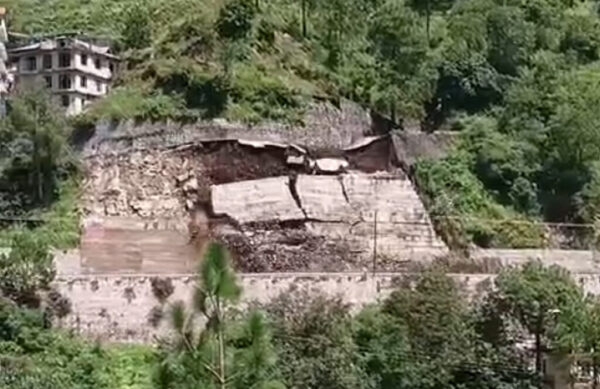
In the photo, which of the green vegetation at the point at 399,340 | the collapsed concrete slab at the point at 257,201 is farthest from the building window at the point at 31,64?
the green vegetation at the point at 399,340

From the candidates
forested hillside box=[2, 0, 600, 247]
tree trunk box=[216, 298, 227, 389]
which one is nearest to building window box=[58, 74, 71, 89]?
forested hillside box=[2, 0, 600, 247]

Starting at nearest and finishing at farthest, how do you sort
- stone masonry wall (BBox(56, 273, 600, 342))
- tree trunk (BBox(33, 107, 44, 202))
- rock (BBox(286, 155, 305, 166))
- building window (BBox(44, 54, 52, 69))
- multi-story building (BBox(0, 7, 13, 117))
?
stone masonry wall (BBox(56, 273, 600, 342)) < tree trunk (BBox(33, 107, 44, 202)) < rock (BBox(286, 155, 305, 166)) < multi-story building (BBox(0, 7, 13, 117)) < building window (BBox(44, 54, 52, 69))

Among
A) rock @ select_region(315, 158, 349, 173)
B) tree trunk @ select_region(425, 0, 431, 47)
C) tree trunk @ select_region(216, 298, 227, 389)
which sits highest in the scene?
tree trunk @ select_region(425, 0, 431, 47)

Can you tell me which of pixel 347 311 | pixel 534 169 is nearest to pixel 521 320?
pixel 347 311

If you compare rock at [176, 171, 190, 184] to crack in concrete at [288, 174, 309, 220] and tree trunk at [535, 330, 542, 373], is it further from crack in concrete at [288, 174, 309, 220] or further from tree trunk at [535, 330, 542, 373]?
tree trunk at [535, 330, 542, 373]

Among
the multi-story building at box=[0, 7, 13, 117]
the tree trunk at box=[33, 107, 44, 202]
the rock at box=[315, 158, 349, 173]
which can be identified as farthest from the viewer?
the multi-story building at box=[0, 7, 13, 117]

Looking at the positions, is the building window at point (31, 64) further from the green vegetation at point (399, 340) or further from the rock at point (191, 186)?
the green vegetation at point (399, 340)

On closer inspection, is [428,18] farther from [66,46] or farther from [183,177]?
[183,177]
